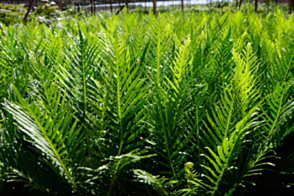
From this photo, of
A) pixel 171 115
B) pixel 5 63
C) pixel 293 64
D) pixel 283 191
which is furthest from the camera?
pixel 5 63

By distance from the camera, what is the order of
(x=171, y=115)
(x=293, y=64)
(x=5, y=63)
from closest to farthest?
(x=171, y=115) < (x=293, y=64) < (x=5, y=63)

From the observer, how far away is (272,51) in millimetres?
796

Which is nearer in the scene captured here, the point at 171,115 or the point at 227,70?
the point at 171,115

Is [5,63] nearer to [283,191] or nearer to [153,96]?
[153,96]

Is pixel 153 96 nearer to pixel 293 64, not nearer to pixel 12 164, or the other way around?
pixel 12 164

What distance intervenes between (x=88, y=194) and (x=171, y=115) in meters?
0.21

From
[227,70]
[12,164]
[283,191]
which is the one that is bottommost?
[283,191]

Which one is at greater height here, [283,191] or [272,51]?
[272,51]

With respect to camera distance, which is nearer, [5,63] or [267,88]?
[267,88]

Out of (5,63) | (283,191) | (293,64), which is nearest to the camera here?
(283,191)

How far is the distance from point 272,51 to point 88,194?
646mm

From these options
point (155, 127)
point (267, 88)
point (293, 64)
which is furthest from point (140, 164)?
point (293, 64)

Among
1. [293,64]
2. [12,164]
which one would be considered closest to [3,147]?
[12,164]

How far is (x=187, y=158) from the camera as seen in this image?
0.53 m
